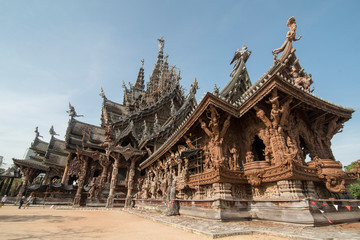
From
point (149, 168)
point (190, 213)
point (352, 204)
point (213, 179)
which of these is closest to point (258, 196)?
point (213, 179)

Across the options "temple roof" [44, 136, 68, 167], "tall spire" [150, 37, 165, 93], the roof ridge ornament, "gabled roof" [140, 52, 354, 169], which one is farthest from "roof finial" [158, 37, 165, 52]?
"gabled roof" [140, 52, 354, 169]

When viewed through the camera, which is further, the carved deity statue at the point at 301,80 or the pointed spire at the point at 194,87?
the pointed spire at the point at 194,87

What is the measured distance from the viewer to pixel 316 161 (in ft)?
22.0

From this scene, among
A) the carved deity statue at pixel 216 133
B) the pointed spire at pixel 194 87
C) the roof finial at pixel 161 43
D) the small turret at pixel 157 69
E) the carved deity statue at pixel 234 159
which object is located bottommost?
the carved deity statue at pixel 234 159

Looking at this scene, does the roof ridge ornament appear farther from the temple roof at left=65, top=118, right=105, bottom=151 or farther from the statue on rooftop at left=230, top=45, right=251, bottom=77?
the temple roof at left=65, top=118, right=105, bottom=151

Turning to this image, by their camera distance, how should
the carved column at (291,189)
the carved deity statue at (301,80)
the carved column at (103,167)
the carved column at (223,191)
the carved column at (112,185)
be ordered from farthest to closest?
the carved column at (103,167) → the carved column at (112,185) → the carved deity statue at (301,80) → the carved column at (223,191) → the carved column at (291,189)

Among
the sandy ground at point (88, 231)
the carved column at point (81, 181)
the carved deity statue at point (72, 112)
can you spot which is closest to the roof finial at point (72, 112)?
the carved deity statue at point (72, 112)

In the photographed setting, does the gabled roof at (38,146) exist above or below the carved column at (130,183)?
above

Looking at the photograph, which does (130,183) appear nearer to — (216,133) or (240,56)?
(216,133)

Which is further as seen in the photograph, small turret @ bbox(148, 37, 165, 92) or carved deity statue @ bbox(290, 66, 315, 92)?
small turret @ bbox(148, 37, 165, 92)

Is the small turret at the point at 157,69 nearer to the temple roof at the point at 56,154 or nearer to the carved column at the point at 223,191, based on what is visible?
the temple roof at the point at 56,154

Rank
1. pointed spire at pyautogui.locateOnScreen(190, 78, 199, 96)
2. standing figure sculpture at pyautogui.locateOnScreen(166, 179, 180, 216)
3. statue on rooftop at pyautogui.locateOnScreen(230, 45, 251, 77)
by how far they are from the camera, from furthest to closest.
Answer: pointed spire at pyautogui.locateOnScreen(190, 78, 199, 96), statue on rooftop at pyautogui.locateOnScreen(230, 45, 251, 77), standing figure sculpture at pyautogui.locateOnScreen(166, 179, 180, 216)

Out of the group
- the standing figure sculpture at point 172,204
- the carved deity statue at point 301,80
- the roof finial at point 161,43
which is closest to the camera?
the standing figure sculpture at point 172,204

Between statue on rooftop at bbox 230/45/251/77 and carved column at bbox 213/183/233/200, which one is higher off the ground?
statue on rooftop at bbox 230/45/251/77
